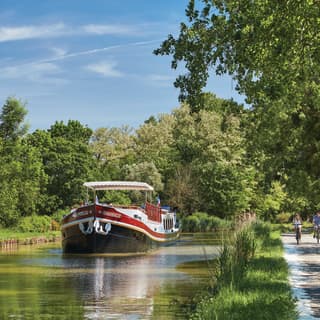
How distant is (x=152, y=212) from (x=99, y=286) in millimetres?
24387

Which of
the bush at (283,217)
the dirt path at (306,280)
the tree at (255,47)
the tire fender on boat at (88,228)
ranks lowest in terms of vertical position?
the dirt path at (306,280)

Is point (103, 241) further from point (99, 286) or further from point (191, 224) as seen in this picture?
point (191, 224)

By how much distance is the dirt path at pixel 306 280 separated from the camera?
43.2 feet

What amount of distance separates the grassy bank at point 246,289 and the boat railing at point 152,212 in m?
23.5

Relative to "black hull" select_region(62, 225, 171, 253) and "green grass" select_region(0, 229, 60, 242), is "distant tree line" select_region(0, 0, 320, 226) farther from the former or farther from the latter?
"black hull" select_region(62, 225, 171, 253)

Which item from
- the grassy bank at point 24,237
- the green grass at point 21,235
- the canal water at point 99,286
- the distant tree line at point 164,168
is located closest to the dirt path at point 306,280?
the canal water at point 99,286

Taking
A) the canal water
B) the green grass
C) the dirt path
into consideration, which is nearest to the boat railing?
the green grass

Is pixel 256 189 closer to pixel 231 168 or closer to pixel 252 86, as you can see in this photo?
pixel 231 168

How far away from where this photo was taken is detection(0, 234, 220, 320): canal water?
1691 centimetres

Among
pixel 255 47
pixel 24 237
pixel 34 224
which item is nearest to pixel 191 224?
pixel 34 224

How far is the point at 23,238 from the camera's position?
47.8 m

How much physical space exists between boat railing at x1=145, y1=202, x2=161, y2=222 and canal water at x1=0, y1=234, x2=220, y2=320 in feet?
31.6

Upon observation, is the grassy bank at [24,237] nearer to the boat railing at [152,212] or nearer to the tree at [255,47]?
the boat railing at [152,212]

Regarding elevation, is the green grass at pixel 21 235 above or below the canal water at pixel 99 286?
above
